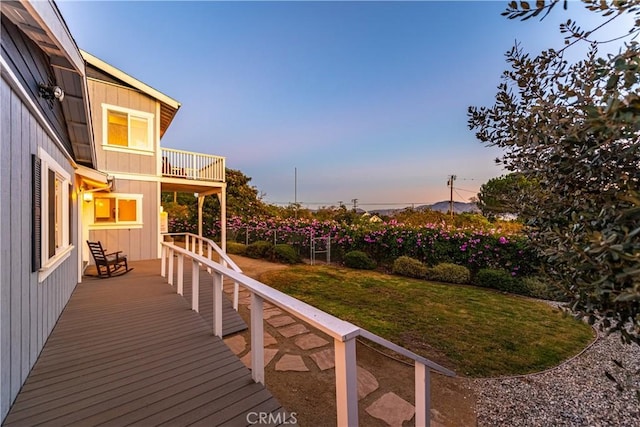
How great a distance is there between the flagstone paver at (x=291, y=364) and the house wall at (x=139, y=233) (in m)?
8.10

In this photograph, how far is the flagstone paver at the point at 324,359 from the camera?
3766 mm

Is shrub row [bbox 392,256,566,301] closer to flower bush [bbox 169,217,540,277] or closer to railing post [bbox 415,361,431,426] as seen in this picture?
flower bush [bbox 169,217,540,277]

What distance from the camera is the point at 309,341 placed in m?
4.46

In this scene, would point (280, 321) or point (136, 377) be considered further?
point (280, 321)

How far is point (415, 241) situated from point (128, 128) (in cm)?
1108

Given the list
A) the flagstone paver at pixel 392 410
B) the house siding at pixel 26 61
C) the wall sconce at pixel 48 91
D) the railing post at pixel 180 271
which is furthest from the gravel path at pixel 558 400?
the wall sconce at pixel 48 91

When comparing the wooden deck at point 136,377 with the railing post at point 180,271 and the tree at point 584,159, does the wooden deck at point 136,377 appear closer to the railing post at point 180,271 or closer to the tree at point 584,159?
the railing post at point 180,271

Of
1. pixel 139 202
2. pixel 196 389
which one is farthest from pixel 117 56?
pixel 196 389

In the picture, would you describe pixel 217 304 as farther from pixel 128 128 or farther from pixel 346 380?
pixel 128 128

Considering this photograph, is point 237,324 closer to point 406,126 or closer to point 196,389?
point 196,389

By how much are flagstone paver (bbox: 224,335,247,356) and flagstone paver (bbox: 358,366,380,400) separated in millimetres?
1763

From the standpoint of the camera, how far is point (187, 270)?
7.58 meters

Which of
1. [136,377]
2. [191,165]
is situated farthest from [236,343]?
[191,165]

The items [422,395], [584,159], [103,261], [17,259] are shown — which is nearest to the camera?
[584,159]
